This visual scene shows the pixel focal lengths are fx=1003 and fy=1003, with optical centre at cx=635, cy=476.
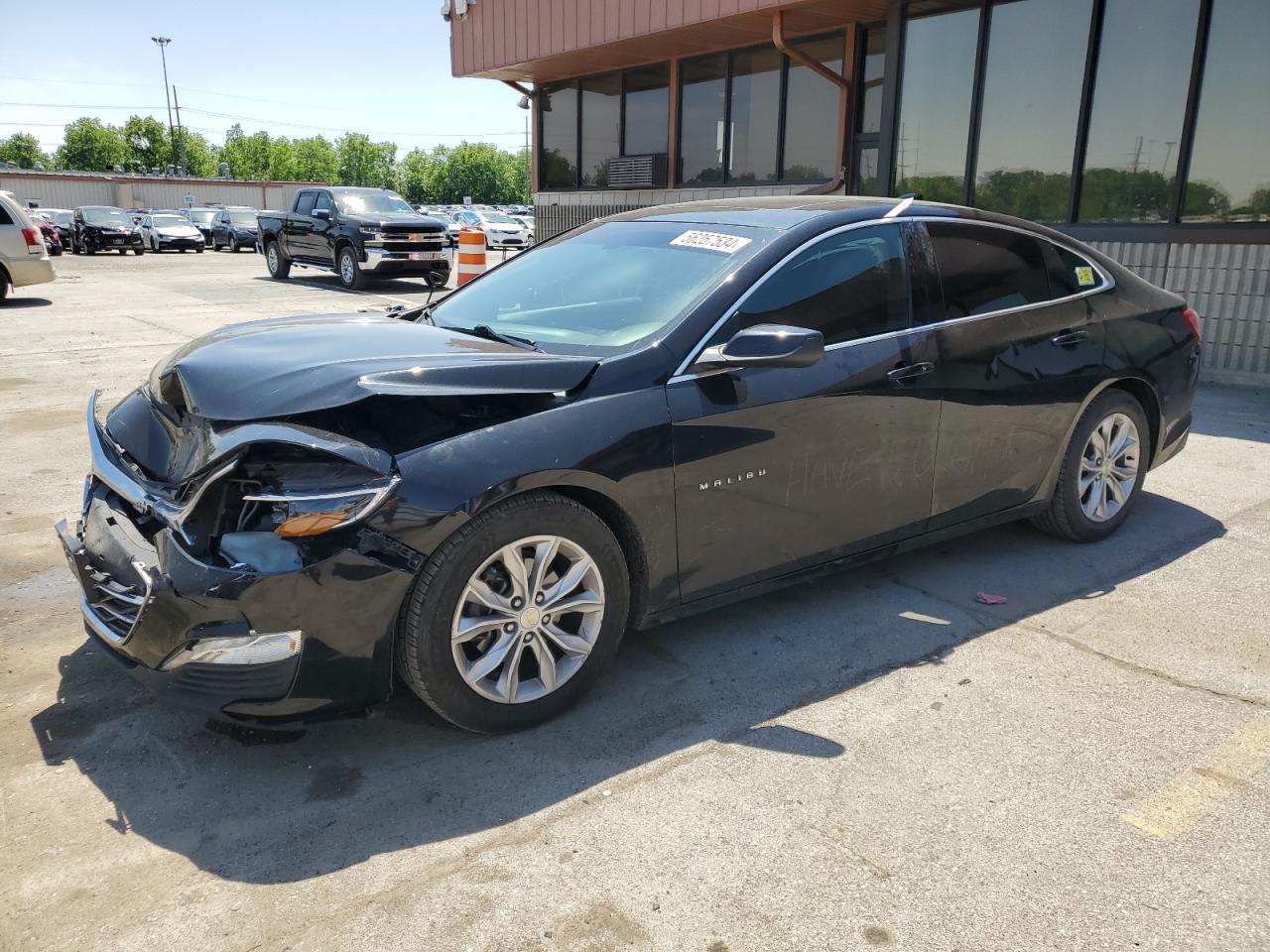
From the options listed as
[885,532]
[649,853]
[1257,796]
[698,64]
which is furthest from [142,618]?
[698,64]

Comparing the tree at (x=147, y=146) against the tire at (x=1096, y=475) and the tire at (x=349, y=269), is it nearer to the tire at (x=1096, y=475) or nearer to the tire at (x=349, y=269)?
the tire at (x=349, y=269)

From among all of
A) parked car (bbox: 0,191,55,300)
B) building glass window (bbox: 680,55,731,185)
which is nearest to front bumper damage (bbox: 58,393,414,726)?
→ building glass window (bbox: 680,55,731,185)

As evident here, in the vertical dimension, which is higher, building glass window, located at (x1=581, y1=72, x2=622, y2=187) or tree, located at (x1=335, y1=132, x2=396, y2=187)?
tree, located at (x1=335, y1=132, x2=396, y2=187)

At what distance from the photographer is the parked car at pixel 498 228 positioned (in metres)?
33.1

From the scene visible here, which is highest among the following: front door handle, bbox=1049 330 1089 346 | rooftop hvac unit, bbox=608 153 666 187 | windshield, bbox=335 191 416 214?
rooftop hvac unit, bbox=608 153 666 187

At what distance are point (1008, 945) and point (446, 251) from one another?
58.4ft

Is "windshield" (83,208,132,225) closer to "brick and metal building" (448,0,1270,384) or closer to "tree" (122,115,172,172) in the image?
"brick and metal building" (448,0,1270,384)

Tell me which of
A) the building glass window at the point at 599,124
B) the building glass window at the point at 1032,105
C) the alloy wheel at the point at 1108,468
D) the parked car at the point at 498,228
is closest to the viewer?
the alloy wheel at the point at 1108,468

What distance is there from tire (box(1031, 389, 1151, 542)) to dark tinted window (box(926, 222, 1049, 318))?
684 mm

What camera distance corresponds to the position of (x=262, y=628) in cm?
278

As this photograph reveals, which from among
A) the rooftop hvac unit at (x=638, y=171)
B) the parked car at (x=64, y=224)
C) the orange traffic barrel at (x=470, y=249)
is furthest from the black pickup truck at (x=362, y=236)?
the parked car at (x=64, y=224)

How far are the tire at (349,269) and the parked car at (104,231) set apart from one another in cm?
1746

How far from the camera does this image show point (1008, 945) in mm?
2350

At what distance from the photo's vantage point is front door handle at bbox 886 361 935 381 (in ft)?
13.1
